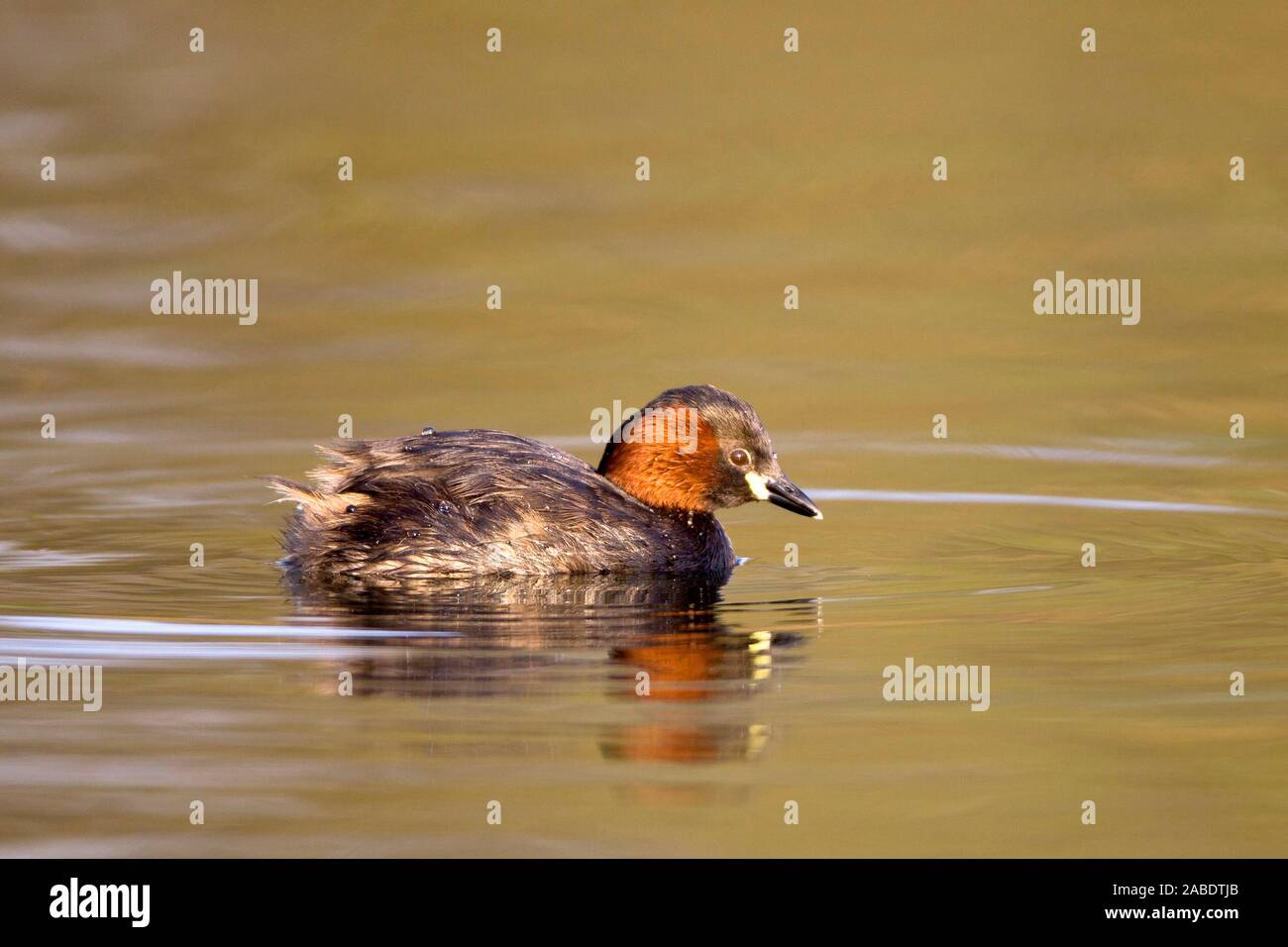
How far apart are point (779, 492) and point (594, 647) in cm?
208

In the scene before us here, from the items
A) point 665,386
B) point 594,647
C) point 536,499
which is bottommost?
point 594,647

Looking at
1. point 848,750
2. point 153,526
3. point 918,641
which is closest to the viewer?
point 848,750

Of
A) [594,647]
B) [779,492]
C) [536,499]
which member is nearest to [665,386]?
[779,492]

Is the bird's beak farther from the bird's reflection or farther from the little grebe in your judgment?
the bird's reflection

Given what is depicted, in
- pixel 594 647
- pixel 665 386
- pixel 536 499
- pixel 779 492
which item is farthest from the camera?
pixel 665 386

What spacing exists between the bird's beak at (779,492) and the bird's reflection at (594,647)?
0.62 metres

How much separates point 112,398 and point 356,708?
263 inches

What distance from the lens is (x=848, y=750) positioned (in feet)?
22.4

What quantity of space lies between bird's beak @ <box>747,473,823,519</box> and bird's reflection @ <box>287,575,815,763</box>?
24.6 inches

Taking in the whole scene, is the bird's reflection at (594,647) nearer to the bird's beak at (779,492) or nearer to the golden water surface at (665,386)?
the golden water surface at (665,386)

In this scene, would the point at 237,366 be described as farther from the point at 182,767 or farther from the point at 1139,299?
the point at 182,767

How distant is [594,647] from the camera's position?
26.0 feet

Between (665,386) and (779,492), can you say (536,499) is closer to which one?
(779,492)

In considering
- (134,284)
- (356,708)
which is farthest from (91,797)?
(134,284)
